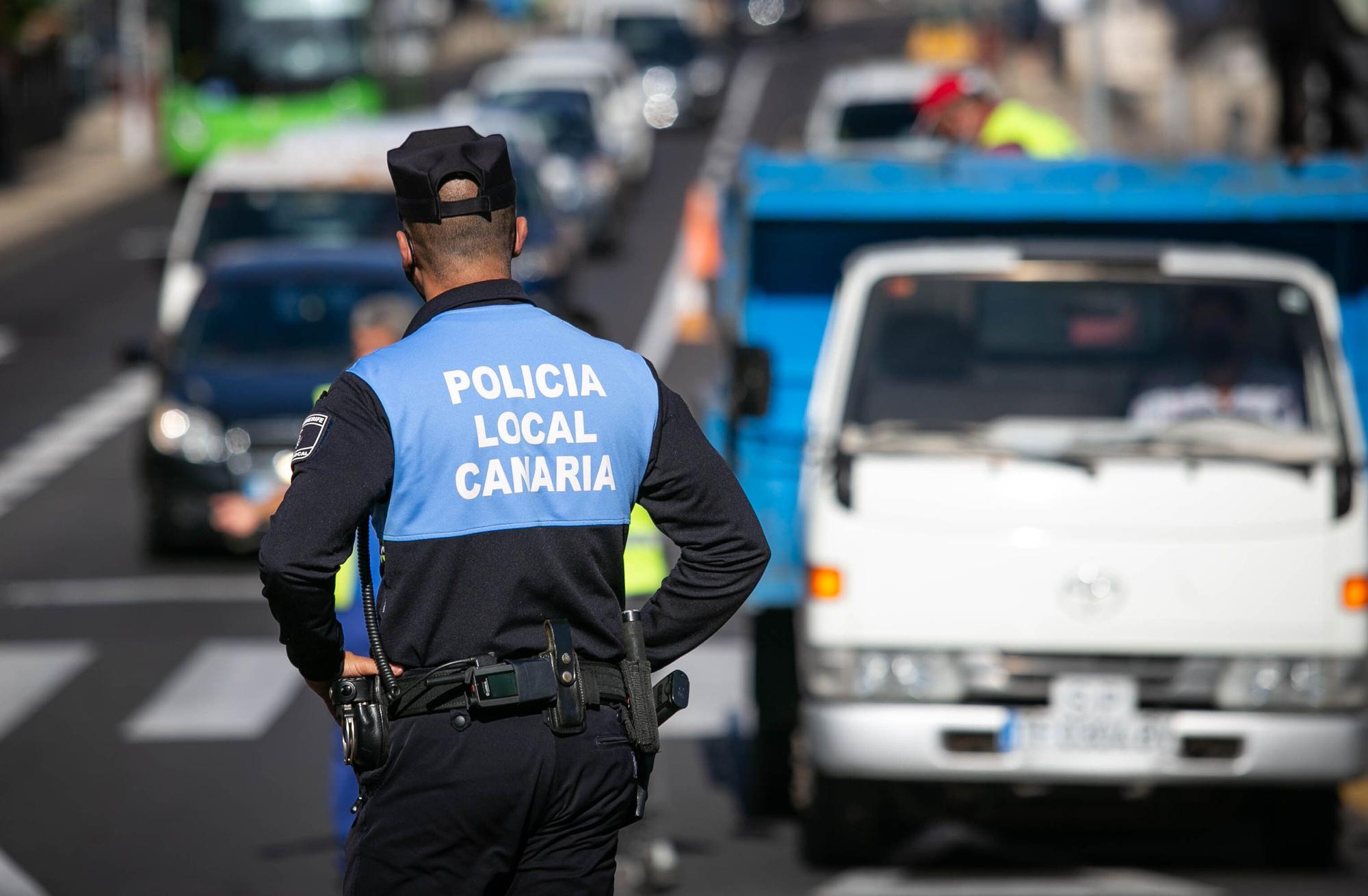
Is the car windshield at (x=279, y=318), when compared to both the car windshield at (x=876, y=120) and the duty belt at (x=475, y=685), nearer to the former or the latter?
the car windshield at (x=876, y=120)

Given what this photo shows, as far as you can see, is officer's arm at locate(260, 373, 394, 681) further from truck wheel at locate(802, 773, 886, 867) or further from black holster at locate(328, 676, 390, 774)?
truck wheel at locate(802, 773, 886, 867)

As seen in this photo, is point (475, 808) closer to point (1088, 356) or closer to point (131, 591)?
point (1088, 356)

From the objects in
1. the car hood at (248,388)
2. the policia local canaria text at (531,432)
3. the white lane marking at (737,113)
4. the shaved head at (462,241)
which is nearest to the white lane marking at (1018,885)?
the policia local canaria text at (531,432)

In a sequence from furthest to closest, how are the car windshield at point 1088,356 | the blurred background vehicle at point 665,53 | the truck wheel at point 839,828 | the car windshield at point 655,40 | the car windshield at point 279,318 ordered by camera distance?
the car windshield at point 655,40
the blurred background vehicle at point 665,53
the car windshield at point 279,318
the car windshield at point 1088,356
the truck wheel at point 839,828

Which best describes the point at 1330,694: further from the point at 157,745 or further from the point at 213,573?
the point at 213,573

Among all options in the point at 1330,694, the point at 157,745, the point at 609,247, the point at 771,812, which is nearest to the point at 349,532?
the point at 1330,694

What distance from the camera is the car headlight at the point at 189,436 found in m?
13.4

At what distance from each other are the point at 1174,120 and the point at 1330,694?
70.6 ft

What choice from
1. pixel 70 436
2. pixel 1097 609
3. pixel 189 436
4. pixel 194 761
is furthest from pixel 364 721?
pixel 70 436

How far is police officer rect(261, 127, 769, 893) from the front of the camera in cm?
391

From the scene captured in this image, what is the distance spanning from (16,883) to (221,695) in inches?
117

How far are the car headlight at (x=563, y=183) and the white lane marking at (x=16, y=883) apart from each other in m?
17.1

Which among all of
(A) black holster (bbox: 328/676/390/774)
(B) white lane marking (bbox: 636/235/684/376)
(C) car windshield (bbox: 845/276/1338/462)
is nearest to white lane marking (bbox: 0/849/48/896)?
(C) car windshield (bbox: 845/276/1338/462)

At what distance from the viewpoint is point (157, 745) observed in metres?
9.77
